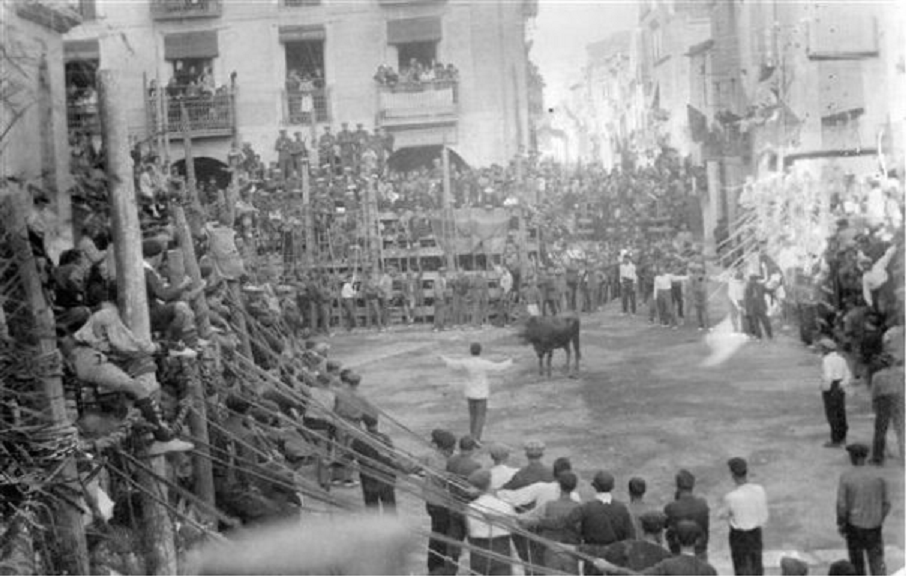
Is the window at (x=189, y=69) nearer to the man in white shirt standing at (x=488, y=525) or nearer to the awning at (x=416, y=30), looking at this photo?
the awning at (x=416, y=30)

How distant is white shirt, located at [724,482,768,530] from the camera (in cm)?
972

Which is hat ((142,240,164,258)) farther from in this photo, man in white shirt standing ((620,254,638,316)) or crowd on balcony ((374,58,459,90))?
man in white shirt standing ((620,254,638,316))

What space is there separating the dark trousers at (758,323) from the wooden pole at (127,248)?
8.44 meters

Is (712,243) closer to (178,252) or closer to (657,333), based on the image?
(657,333)

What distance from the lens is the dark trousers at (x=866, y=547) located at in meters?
9.52

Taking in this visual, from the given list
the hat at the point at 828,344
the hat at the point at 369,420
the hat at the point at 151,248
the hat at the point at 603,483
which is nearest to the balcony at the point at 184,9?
the hat at the point at 151,248

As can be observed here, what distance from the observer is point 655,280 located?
1571 cm

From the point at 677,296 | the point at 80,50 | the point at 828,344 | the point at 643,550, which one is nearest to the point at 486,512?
the point at 643,550

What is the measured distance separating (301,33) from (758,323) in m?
7.24

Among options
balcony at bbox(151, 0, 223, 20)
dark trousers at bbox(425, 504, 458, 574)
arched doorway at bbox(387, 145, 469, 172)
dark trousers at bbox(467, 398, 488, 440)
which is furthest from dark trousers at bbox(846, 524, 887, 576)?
balcony at bbox(151, 0, 223, 20)

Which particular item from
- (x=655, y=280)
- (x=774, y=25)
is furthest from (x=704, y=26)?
(x=655, y=280)

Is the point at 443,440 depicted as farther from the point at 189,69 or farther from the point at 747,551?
the point at 189,69

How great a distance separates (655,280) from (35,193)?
28.7 feet

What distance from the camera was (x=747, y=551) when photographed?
32.4 feet
